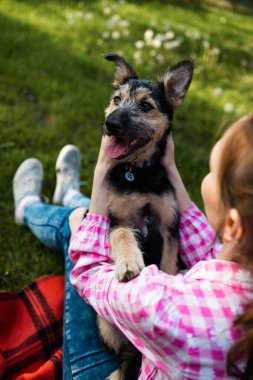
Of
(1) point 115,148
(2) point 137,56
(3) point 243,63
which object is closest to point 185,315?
(1) point 115,148

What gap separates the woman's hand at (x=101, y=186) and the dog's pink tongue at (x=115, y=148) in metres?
0.03

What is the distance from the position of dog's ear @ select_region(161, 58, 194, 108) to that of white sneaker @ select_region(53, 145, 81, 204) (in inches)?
53.0

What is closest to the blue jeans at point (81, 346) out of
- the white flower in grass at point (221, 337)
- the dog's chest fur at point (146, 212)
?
the dog's chest fur at point (146, 212)

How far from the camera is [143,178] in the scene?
2902 mm

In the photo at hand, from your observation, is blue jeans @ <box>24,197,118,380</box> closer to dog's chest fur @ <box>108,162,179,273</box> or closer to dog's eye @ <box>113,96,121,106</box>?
dog's chest fur @ <box>108,162,179,273</box>

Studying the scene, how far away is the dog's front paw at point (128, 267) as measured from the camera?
2.08m

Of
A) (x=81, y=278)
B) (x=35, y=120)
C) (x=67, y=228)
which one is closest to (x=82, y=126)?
(x=35, y=120)

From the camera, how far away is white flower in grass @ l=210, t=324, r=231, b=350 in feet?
5.16

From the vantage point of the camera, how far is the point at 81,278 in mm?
2297

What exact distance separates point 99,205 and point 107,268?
0.50 metres

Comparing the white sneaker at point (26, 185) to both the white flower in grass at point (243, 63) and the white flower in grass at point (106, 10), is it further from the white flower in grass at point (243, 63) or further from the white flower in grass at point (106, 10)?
the white flower in grass at point (243, 63)

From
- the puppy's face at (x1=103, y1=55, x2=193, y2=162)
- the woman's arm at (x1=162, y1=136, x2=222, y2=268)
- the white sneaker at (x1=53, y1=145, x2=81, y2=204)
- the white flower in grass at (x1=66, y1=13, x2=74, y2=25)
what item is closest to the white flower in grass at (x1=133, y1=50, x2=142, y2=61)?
the white flower in grass at (x1=66, y1=13, x2=74, y2=25)

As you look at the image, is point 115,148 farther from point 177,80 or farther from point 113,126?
point 177,80

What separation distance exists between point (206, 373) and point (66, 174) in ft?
9.23
